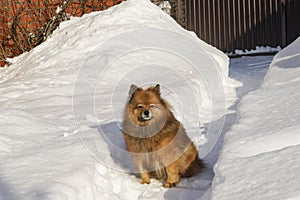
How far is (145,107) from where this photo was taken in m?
4.02

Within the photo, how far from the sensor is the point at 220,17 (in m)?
12.8

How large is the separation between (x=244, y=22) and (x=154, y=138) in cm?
895

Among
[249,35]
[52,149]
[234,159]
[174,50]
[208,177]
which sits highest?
[234,159]

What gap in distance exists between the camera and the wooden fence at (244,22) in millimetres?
11898

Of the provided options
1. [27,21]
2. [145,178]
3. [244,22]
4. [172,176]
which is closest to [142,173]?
[145,178]

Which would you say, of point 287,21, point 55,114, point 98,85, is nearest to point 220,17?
point 287,21

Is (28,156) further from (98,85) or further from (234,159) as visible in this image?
(98,85)

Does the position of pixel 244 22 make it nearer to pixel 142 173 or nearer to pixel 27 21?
pixel 27 21

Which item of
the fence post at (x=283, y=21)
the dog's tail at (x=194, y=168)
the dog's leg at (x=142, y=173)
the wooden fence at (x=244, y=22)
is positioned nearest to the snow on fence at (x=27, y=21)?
the wooden fence at (x=244, y=22)

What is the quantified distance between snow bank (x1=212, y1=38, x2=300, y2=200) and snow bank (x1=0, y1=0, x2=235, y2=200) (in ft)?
2.49

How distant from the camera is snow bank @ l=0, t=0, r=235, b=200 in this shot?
12.4 feet

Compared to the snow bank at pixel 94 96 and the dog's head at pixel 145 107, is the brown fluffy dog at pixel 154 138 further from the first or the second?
the snow bank at pixel 94 96

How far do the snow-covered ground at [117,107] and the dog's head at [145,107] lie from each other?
1.78ft

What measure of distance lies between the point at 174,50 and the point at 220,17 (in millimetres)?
4492
